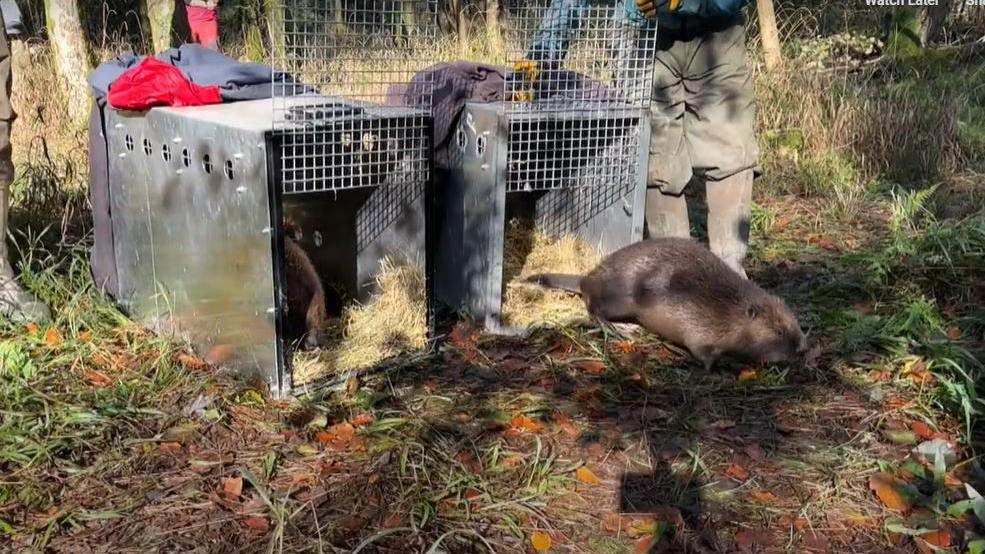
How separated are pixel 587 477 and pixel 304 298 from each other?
5.33 ft

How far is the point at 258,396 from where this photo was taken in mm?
3711

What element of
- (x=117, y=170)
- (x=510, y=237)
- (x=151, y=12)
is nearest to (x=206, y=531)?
(x=117, y=170)

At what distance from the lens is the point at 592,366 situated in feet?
13.9

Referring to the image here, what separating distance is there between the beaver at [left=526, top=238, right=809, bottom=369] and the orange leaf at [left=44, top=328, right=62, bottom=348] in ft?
8.15

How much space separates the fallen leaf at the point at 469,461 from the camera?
3.26 metres

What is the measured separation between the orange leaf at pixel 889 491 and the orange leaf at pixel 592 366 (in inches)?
50.9

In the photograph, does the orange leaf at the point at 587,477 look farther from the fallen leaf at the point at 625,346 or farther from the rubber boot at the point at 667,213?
the rubber boot at the point at 667,213

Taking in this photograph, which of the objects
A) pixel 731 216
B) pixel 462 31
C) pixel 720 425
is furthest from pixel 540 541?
pixel 462 31

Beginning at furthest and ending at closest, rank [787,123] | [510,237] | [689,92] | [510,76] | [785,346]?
[787,123] → [510,237] → [689,92] → [510,76] → [785,346]

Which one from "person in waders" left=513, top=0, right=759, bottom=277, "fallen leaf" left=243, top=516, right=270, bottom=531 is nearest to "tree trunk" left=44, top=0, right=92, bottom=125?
"person in waders" left=513, top=0, right=759, bottom=277

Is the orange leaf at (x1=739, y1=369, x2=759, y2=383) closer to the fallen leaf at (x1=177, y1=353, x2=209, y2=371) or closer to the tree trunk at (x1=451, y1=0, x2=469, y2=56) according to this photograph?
the fallen leaf at (x1=177, y1=353, x2=209, y2=371)

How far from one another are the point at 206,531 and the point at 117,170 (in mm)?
2166

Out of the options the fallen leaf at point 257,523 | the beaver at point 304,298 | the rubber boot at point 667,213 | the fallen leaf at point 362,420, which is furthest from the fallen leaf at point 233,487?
the rubber boot at point 667,213

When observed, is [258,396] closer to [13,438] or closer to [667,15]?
[13,438]
